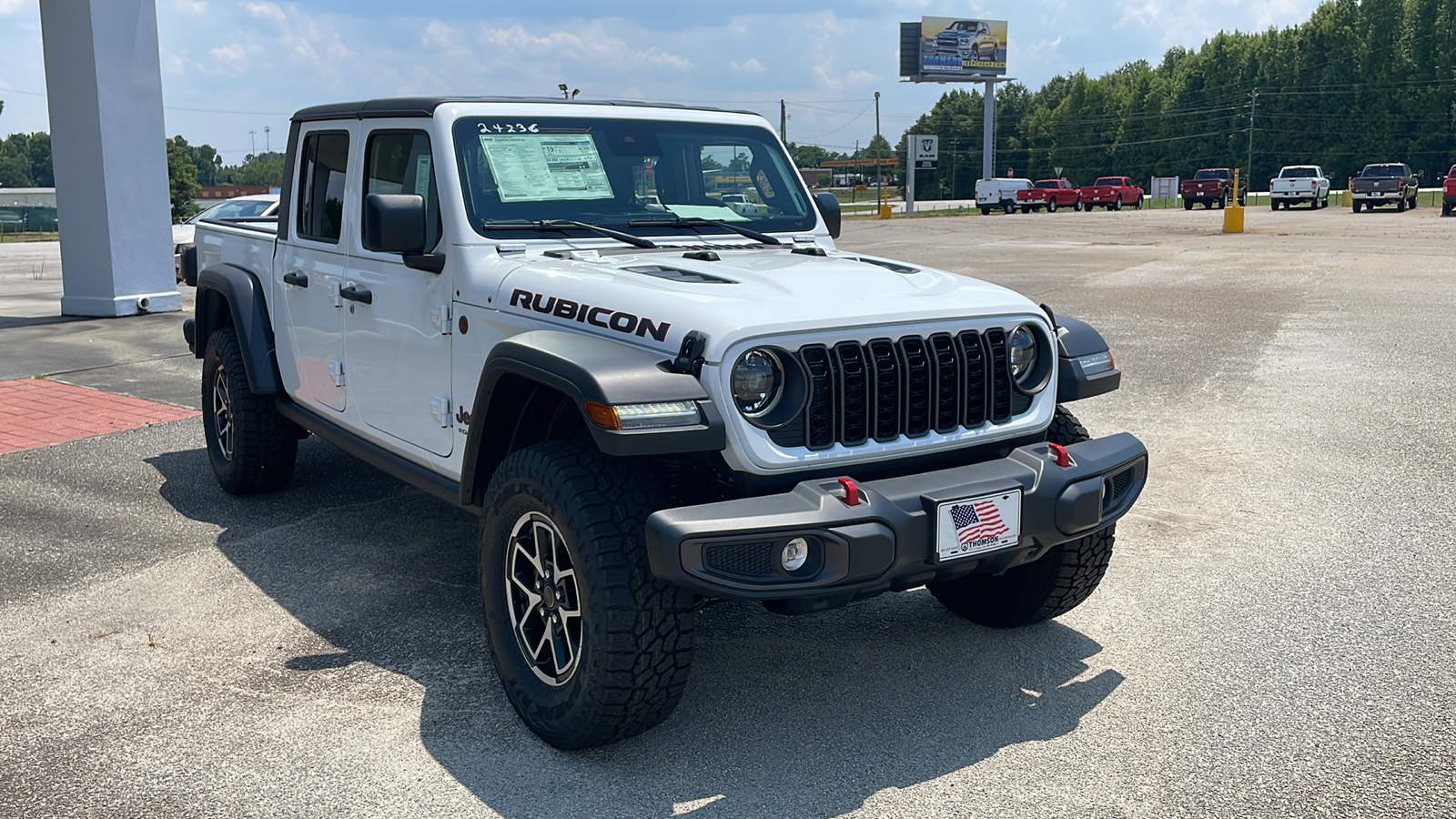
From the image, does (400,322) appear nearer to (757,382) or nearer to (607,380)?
(607,380)

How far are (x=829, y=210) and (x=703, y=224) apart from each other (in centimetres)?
74

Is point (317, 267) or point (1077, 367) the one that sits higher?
point (317, 267)

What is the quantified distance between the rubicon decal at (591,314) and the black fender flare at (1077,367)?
143 centimetres

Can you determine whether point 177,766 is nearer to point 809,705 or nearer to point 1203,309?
point 809,705

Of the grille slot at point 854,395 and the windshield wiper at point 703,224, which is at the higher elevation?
the windshield wiper at point 703,224

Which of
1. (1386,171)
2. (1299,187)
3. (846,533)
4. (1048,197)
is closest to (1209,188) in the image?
(1299,187)

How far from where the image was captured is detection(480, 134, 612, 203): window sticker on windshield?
4.59m

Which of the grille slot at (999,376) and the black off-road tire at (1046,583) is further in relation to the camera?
the black off-road tire at (1046,583)

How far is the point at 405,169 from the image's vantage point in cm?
484

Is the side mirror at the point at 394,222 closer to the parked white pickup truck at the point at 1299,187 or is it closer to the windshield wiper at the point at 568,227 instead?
the windshield wiper at the point at 568,227

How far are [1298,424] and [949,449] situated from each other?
524 centimetres

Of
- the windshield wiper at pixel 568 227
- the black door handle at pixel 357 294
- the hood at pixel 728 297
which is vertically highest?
the windshield wiper at pixel 568 227

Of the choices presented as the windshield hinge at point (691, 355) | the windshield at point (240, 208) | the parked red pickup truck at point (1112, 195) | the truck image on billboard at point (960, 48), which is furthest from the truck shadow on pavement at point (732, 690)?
the truck image on billboard at point (960, 48)

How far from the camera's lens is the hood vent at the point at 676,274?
3.93 metres
